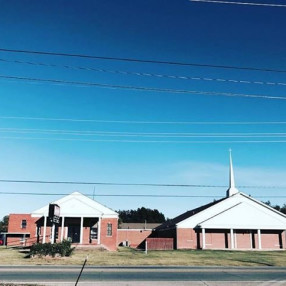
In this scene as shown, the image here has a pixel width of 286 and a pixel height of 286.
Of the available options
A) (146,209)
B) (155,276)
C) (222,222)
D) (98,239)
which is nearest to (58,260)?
(155,276)

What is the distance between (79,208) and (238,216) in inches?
769

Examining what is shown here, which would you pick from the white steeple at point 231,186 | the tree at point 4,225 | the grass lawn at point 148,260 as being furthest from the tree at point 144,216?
the grass lawn at point 148,260

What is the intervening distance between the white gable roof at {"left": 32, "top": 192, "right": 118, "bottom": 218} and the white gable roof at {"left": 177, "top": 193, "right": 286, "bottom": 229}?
9739 millimetres

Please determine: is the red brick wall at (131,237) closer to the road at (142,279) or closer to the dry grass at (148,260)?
the dry grass at (148,260)

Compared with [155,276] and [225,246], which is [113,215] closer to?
[225,246]

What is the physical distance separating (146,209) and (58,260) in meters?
109

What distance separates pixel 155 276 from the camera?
16250mm

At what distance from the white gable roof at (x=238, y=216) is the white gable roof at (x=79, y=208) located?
32.0 ft

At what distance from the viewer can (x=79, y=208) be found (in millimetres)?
44000

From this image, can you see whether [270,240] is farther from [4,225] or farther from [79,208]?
[4,225]

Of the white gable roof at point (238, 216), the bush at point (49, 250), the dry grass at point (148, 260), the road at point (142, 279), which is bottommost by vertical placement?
the road at point (142, 279)

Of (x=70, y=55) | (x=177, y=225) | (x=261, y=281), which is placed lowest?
(x=261, y=281)

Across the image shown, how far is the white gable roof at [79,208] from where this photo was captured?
143 ft

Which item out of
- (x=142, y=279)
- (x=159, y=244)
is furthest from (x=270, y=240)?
(x=142, y=279)
